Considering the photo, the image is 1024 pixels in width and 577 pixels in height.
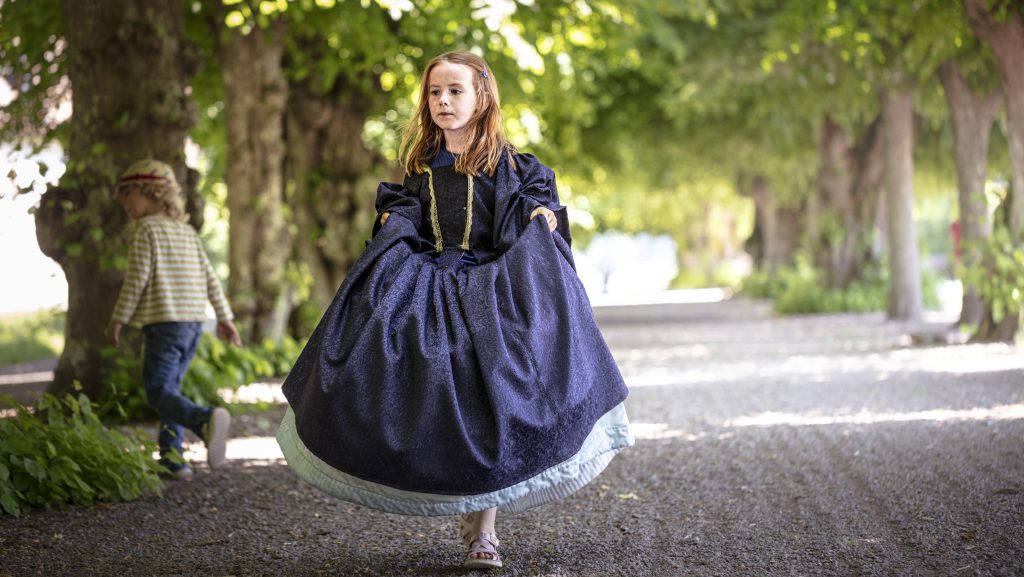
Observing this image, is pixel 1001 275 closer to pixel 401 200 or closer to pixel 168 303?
pixel 168 303

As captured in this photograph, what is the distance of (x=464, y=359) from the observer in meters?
4.09

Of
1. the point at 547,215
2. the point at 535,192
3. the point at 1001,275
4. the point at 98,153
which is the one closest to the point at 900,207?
the point at 1001,275

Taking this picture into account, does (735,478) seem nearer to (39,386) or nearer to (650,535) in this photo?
(650,535)

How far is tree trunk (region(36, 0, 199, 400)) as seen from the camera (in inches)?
323

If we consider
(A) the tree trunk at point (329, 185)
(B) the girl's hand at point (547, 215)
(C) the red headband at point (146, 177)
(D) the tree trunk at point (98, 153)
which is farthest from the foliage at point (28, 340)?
(B) the girl's hand at point (547, 215)

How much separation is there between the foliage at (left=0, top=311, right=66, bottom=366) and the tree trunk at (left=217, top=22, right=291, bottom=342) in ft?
18.5

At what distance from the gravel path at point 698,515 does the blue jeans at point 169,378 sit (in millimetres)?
324

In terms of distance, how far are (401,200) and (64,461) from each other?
7.82 feet

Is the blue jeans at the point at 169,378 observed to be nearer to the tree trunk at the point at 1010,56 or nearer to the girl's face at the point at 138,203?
the girl's face at the point at 138,203

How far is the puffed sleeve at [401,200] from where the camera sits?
4660mm

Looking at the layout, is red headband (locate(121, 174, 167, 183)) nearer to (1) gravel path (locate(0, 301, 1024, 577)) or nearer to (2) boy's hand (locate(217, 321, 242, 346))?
(2) boy's hand (locate(217, 321, 242, 346))

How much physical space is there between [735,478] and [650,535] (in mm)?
1341

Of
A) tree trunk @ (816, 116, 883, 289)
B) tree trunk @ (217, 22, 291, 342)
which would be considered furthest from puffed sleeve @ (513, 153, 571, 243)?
tree trunk @ (816, 116, 883, 289)

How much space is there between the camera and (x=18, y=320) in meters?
21.5
